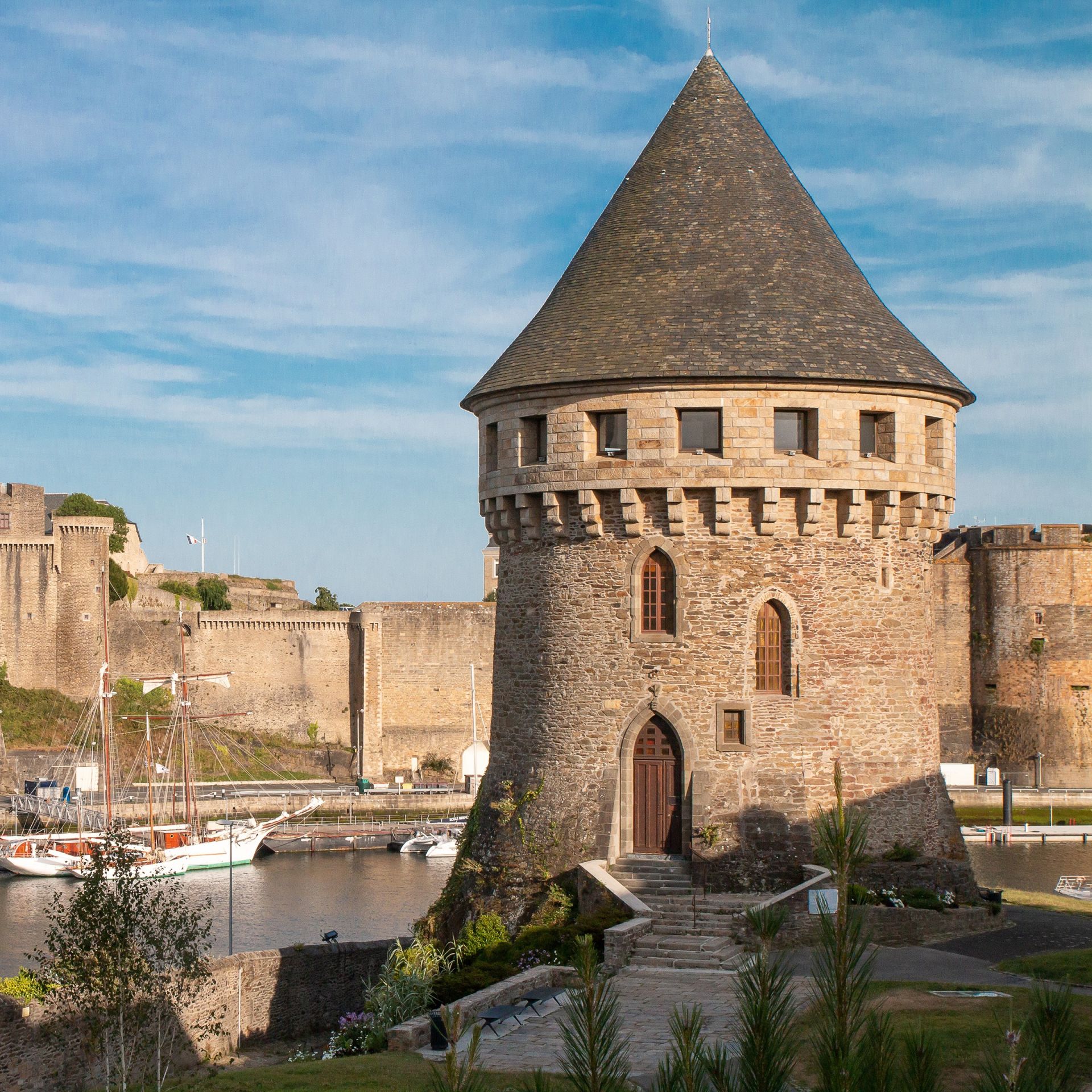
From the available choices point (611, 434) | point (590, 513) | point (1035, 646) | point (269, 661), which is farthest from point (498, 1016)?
point (269, 661)

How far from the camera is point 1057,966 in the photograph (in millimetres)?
14547

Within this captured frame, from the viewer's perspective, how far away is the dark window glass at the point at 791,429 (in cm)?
1695

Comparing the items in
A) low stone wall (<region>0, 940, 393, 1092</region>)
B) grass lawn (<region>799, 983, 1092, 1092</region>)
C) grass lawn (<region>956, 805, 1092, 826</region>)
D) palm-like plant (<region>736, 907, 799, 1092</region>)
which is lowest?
grass lawn (<region>956, 805, 1092, 826</region>)

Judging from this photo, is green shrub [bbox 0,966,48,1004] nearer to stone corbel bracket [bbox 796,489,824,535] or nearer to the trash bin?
the trash bin

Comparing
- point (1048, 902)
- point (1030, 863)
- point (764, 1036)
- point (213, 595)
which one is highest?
point (213, 595)

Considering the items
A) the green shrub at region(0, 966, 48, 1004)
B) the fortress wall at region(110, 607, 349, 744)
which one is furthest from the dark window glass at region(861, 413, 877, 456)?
the fortress wall at region(110, 607, 349, 744)

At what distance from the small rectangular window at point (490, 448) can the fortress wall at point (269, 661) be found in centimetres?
4435

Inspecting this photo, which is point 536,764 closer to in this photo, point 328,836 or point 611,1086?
point 611,1086

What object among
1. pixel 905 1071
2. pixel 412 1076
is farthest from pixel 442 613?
pixel 905 1071

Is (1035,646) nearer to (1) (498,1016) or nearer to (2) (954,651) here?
(2) (954,651)

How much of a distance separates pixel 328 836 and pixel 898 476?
36.8 metres

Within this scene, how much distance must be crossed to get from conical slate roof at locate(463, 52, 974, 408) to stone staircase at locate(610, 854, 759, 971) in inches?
207

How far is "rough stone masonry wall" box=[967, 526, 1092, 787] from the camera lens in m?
50.4

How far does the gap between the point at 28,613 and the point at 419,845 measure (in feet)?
62.2
